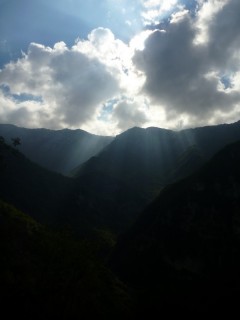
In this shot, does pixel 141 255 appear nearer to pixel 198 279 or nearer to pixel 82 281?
pixel 198 279

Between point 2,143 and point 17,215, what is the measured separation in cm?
4533

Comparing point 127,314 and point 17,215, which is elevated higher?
point 17,215

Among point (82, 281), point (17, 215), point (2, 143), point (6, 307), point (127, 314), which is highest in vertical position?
point (2, 143)

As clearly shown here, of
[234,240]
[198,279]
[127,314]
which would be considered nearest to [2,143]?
[127,314]

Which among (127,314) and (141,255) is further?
(141,255)

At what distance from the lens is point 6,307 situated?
1567 inches

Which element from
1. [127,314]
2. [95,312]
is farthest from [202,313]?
[95,312]

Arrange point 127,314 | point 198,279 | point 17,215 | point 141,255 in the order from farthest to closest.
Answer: point 141,255, point 198,279, point 17,215, point 127,314

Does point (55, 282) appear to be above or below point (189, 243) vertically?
below

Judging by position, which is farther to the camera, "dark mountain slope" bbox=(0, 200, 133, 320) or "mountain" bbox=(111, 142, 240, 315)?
"mountain" bbox=(111, 142, 240, 315)

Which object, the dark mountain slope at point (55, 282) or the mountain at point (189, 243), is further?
the mountain at point (189, 243)

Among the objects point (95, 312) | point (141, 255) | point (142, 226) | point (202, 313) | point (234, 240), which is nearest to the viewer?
point (95, 312)

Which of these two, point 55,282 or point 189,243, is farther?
point 189,243

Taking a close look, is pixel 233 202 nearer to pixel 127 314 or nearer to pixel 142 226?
pixel 142 226
